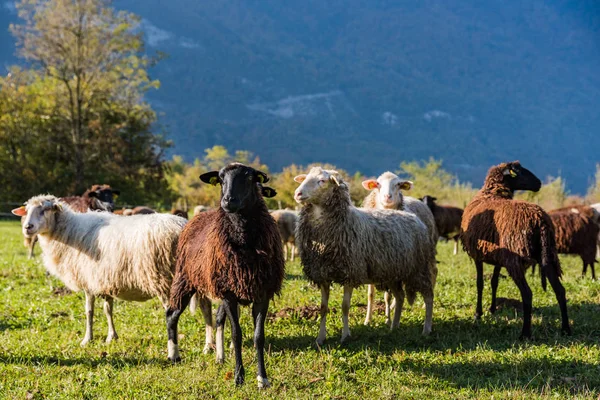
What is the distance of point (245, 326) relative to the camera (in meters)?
7.17

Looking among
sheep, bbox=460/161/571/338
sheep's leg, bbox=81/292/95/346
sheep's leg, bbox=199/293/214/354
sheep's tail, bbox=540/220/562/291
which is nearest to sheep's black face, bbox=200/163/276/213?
sheep's leg, bbox=199/293/214/354

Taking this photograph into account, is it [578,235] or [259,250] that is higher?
[578,235]

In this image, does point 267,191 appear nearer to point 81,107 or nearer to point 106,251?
point 106,251

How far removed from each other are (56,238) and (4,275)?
5.52 m

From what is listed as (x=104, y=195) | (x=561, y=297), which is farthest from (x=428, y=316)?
(x=104, y=195)

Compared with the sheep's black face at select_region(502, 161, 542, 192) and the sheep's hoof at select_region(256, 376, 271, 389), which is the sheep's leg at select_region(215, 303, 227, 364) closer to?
the sheep's hoof at select_region(256, 376, 271, 389)

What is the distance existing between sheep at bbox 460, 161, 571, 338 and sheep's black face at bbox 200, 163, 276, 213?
3624 millimetres

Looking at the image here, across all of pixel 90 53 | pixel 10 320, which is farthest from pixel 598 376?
pixel 90 53

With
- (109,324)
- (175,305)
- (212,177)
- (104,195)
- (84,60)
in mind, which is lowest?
(109,324)

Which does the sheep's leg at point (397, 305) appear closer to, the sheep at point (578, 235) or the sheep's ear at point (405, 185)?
the sheep's ear at point (405, 185)

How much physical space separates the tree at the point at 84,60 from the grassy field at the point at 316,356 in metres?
28.8

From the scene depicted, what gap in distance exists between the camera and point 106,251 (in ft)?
22.0

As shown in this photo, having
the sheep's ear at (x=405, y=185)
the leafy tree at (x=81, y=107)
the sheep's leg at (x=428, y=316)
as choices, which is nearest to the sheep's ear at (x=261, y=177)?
the sheep's leg at (x=428, y=316)

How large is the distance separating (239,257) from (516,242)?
3910 millimetres
